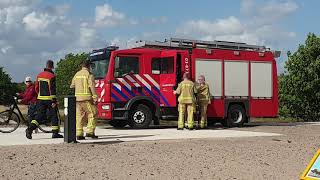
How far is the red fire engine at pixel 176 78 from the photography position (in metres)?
17.1

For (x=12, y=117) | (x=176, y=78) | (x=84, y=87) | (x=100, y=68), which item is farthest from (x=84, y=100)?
(x=176, y=78)

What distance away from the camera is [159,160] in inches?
376

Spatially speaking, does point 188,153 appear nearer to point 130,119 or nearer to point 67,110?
point 67,110

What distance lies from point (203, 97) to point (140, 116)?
2193 millimetres

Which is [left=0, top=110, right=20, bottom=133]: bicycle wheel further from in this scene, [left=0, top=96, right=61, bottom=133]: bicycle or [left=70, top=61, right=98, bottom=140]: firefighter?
[left=70, top=61, right=98, bottom=140]: firefighter

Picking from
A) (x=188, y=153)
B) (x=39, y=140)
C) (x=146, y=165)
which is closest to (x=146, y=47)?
(x=39, y=140)

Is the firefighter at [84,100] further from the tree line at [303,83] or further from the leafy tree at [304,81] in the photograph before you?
the leafy tree at [304,81]

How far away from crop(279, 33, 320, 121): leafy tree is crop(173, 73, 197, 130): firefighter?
19274mm

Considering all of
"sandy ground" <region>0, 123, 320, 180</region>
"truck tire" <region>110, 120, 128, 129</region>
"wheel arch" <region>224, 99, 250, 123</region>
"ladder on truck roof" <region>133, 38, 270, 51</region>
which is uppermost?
"ladder on truck roof" <region>133, 38, 270, 51</region>

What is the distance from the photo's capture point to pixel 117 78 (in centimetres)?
1695

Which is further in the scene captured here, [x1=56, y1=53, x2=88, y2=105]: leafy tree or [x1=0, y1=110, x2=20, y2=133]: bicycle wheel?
[x1=56, y1=53, x2=88, y2=105]: leafy tree

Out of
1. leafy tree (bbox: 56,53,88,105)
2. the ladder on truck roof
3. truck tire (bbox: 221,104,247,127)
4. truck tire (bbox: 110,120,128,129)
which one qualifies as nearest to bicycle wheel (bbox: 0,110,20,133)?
truck tire (bbox: 110,120,128,129)

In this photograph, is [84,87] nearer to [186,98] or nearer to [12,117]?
[12,117]

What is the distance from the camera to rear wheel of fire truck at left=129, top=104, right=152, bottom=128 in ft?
56.6
